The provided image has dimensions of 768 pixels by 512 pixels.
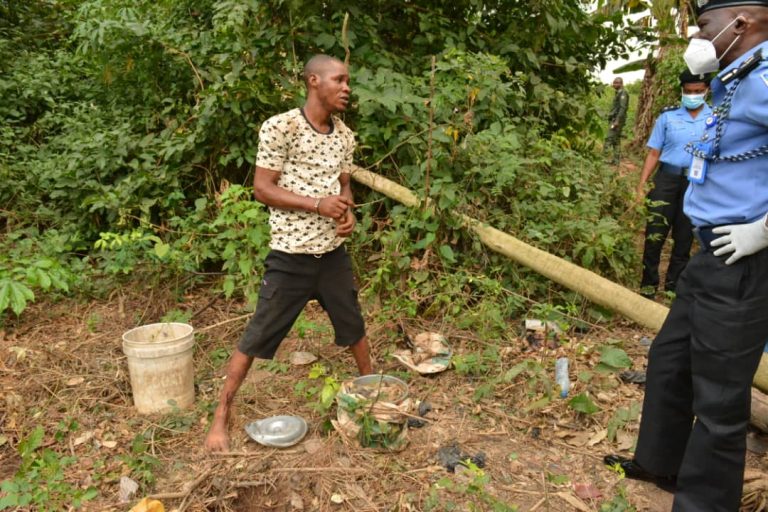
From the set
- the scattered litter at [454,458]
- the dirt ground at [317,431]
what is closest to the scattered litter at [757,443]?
the dirt ground at [317,431]

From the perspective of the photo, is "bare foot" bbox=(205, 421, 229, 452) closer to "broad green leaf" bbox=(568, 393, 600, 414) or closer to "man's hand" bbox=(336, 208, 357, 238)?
"man's hand" bbox=(336, 208, 357, 238)

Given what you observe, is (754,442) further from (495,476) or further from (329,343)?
(329,343)

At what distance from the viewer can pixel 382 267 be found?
4434mm

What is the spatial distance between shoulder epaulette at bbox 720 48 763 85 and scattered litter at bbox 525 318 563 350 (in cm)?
218

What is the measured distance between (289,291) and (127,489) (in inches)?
48.2

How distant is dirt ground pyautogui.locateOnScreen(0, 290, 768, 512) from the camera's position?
8.86ft

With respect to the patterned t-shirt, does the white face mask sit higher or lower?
higher

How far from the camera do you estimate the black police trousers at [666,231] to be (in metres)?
5.22

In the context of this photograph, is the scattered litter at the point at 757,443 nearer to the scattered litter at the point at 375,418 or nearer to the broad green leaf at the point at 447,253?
the scattered litter at the point at 375,418

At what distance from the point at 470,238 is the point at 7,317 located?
149 inches

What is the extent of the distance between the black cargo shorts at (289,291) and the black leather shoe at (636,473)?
62.6 inches

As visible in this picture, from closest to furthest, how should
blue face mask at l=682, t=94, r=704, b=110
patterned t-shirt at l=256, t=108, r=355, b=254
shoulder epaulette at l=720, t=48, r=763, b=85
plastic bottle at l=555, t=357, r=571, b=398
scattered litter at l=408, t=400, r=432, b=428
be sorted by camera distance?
1. shoulder epaulette at l=720, t=48, r=763, b=85
2. patterned t-shirt at l=256, t=108, r=355, b=254
3. scattered litter at l=408, t=400, r=432, b=428
4. plastic bottle at l=555, t=357, r=571, b=398
5. blue face mask at l=682, t=94, r=704, b=110

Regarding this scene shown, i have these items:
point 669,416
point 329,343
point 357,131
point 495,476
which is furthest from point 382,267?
point 669,416

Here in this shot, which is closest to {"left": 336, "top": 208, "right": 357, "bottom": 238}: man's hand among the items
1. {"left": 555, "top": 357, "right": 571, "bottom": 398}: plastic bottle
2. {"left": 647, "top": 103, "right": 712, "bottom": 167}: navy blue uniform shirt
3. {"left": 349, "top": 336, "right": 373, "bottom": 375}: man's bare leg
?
{"left": 349, "top": 336, "right": 373, "bottom": 375}: man's bare leg
